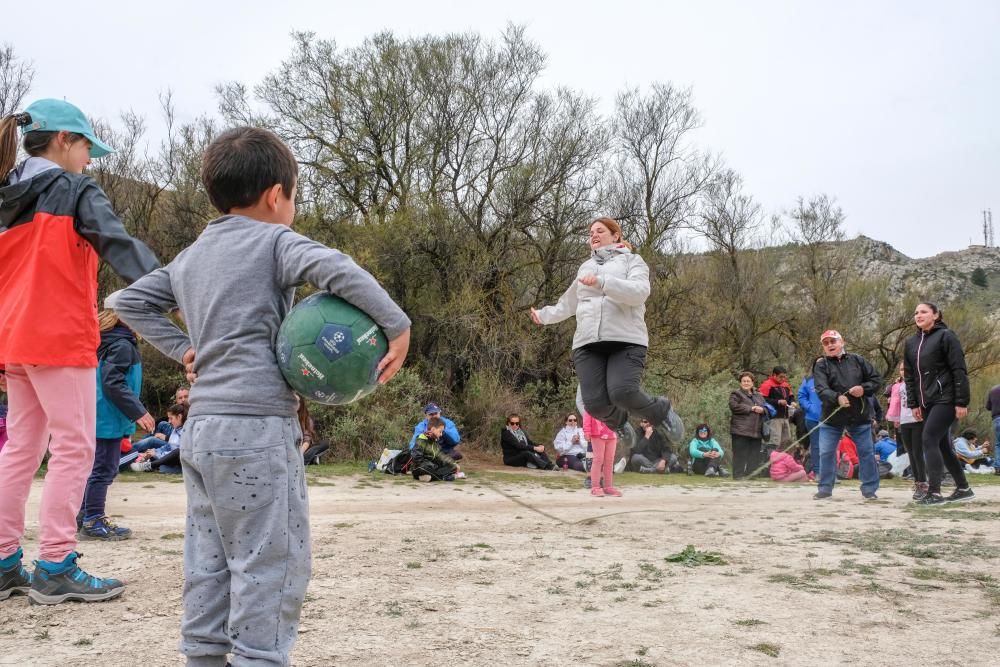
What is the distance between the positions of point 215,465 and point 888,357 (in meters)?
32.1

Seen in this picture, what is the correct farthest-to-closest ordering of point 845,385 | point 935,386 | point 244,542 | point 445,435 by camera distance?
point 445,435 < point 845,385 < point 935,386 < point 244,542

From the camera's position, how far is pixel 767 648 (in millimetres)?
3254

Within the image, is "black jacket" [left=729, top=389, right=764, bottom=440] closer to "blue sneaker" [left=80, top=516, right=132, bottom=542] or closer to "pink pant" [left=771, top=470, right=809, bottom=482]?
"pink pant" [left=771, top=470, right=809, bottom=482]

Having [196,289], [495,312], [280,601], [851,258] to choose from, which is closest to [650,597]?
[280,601]

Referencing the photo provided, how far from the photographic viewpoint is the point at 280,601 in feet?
8.11

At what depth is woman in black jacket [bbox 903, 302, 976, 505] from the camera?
8.87 m

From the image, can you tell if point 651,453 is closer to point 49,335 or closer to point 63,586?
point 63,586

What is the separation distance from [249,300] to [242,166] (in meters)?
0.45

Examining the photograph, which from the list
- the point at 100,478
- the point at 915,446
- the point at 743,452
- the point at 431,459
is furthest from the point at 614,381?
the point at 743,452

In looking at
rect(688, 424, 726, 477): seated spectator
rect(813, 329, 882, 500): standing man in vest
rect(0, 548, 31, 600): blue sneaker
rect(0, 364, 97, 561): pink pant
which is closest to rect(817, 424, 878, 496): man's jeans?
rect(813, 329, 882, 500): standing man in vest

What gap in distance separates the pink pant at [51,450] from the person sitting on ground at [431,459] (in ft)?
26.7

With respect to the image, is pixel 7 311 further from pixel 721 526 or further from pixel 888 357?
pixel 888 357

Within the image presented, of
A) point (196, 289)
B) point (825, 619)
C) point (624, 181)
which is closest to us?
point (196, 289)

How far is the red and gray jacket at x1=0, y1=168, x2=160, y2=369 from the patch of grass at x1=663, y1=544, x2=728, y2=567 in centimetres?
342
